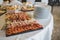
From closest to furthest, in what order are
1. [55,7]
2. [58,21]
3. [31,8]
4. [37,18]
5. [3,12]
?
[37,18] → [3,12] → [31,8] → [58,21] → [55,7]

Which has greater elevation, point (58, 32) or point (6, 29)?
point (6, 29)

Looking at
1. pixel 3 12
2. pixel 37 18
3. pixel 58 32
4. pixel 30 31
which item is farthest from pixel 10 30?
pixel 58 32

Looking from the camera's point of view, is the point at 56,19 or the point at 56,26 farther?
the point at 56,19

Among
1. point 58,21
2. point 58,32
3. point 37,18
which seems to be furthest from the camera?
point 58,21

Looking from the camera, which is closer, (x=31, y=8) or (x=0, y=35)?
(x=0, y=35)

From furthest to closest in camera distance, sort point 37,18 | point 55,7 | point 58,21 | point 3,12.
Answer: point 55,7 → point 58,21 → point 3,12 → point 37,18

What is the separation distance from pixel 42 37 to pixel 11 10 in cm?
72

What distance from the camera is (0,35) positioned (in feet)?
3.83

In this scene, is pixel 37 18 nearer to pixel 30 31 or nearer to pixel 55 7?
pixel 30 31

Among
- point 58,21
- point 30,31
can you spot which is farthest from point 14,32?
point 58,21

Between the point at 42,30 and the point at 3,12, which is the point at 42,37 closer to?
the point at 42,30

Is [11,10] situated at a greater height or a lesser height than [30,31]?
greater

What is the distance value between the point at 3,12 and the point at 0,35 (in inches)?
25.7

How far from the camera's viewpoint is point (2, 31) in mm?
1240
